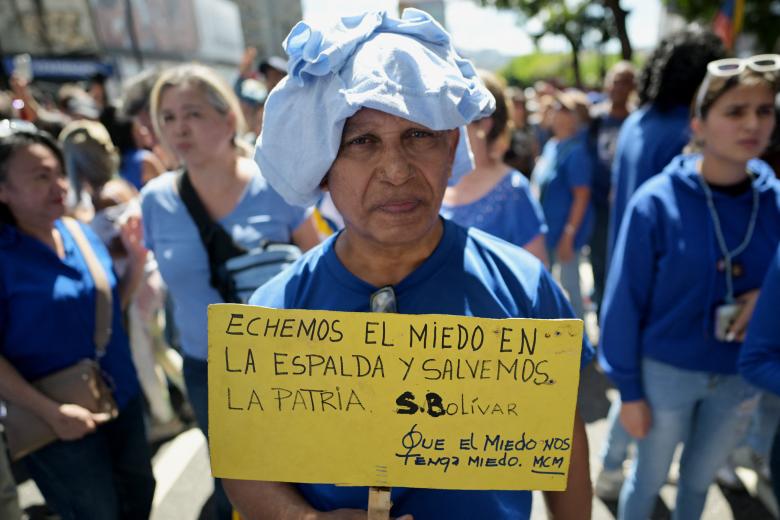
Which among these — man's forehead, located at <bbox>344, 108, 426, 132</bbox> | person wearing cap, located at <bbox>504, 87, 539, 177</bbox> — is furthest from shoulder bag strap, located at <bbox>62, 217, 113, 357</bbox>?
person wearing cap, located at <bbox>504, 87, 539, 177</bbox>

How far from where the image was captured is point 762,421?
8.41 ft

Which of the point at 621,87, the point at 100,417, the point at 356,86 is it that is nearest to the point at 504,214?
the point at 356,86

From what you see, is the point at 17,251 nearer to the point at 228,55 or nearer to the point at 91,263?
the point at 91,263

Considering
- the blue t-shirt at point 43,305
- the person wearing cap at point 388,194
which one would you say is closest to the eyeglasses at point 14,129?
the blue t-shirt at point 43,305

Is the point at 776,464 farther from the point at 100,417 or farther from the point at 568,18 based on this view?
the point at 568,18

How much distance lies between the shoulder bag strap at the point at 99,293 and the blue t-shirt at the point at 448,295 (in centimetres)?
112

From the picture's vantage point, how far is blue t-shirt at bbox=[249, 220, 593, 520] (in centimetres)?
116

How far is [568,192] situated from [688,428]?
2584 millimetres

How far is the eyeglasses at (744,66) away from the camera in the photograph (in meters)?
1.89

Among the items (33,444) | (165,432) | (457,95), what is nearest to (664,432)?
(457,95)

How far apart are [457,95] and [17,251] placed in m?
1.67

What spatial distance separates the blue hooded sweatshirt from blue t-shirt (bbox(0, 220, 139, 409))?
76.9 inches

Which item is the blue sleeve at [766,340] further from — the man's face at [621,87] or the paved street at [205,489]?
the man's face at [621,87]

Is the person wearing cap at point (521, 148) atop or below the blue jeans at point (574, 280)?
atop
